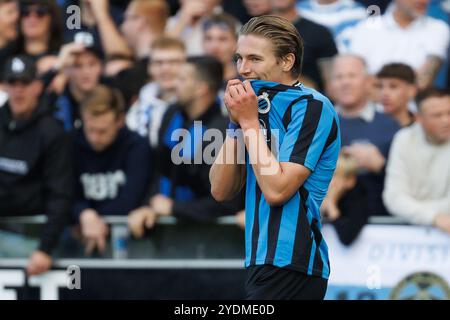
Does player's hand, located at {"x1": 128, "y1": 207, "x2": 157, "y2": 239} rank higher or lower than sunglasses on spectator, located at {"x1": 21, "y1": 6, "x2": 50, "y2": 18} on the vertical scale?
lower

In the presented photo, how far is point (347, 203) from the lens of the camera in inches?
290

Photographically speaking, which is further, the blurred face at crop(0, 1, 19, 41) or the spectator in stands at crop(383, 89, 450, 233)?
the blurred face at crop(0, 1, 19, 41)

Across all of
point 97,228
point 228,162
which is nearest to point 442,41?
point 97,228

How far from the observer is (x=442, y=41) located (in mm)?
7762

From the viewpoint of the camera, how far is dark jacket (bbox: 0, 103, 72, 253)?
7.83 meters

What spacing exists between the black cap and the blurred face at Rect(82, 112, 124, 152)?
587 mm

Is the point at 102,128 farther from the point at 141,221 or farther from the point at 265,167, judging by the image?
the point at 265,167

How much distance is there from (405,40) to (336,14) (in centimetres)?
62

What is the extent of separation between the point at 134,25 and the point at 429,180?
113 inches

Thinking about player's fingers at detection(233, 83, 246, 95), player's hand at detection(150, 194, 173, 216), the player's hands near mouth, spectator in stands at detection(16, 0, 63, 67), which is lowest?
player's hand at detection(150, 194, 173, 216)

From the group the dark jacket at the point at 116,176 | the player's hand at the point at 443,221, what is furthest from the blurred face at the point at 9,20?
the player's hand at the point at 443,221

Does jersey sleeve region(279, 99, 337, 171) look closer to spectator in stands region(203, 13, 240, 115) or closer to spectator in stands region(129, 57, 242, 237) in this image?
spectator in stands region(129, 57, 242, 237)

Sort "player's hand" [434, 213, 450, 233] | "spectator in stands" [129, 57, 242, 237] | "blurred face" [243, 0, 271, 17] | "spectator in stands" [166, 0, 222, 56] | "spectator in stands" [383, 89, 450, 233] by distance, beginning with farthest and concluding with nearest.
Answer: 1. "spectator in stands" [166, 0, 222, 56]
2. "blurred face" [243, 0, 271, 17]
3. "spectator in stands" [129, 57, 242, 237]
4. "spectator in stands" [383, 89, 450, 233]
5. "player's hand" [434, 213, 450, 233]

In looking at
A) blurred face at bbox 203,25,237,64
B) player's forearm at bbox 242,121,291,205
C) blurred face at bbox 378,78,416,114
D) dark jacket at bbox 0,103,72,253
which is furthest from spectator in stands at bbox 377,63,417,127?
player's forearm at bbox 242,121,291,205
